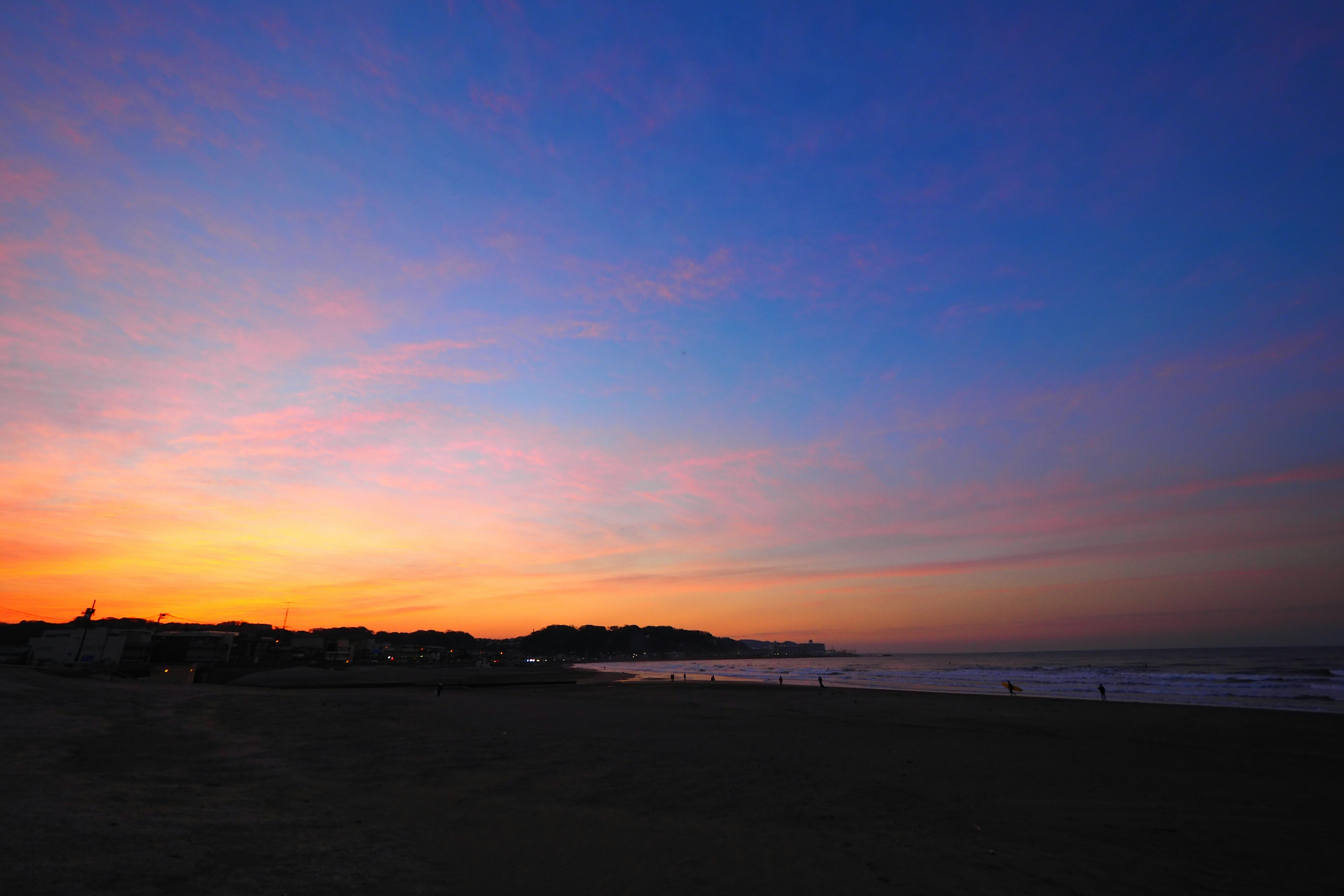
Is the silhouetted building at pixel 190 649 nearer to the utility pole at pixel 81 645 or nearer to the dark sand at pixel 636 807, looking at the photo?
the utility pole at pixel 81 645

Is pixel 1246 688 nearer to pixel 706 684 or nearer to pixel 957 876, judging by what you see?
pixel 706 684

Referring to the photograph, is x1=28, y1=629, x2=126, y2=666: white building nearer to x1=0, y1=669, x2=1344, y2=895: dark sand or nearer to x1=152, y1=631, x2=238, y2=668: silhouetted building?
x1=152, y1=631, x2=238, y2=668: silhouetted building

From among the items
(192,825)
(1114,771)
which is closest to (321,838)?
(192,825)

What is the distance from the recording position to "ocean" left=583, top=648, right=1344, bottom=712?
41781 mm

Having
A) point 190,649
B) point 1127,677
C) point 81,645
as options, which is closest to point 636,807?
point 1127,677

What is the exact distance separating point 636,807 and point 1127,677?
3045 inches

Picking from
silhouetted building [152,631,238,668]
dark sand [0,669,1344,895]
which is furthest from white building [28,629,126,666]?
dark sand [0,669,1344,895]

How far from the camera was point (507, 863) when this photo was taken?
801cm

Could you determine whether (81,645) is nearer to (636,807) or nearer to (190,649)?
(190,649)

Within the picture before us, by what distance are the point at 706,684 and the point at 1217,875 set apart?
56929 mm

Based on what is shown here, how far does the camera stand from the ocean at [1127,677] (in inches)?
1645

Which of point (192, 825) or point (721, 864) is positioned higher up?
point (192, 825)

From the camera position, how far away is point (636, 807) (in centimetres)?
1125

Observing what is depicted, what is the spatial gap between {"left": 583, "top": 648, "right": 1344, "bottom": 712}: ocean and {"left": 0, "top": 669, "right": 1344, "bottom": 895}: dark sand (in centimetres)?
2251
